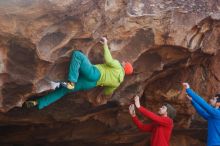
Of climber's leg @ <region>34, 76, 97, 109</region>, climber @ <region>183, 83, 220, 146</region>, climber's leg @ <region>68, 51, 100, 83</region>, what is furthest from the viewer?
climber @ <region>183, 83, 220, 146</region>

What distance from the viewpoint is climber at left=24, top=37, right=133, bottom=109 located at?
21.0 feet

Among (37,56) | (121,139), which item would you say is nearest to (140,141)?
(121,139)

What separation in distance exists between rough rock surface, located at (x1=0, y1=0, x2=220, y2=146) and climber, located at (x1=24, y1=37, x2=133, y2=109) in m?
0.14

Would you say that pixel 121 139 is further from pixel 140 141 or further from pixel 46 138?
pixel 46 138

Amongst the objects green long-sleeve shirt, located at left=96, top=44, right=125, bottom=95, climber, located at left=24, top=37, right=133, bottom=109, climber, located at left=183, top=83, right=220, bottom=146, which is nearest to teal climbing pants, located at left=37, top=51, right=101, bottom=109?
climber, located at left=24, top=37, right=133, bottom=109

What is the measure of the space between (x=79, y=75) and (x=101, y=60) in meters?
0.50

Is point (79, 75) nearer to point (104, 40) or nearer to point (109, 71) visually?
point (109, 71)

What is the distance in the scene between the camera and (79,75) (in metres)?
6.70

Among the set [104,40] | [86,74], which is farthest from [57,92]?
[104,40]

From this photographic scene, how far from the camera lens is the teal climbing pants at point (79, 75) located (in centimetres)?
638

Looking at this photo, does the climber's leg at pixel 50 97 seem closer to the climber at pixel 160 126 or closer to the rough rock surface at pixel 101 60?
the rough rock surface at pixel 101 60

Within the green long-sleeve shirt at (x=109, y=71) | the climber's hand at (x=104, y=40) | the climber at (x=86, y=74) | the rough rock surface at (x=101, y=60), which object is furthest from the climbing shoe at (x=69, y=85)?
the climber's hand at (x=104, y=40)

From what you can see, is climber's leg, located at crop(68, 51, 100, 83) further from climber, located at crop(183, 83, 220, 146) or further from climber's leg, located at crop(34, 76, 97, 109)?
climber, located at crop(183, 83, 220, 146)

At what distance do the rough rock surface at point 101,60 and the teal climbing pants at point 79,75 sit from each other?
0.44 feet
